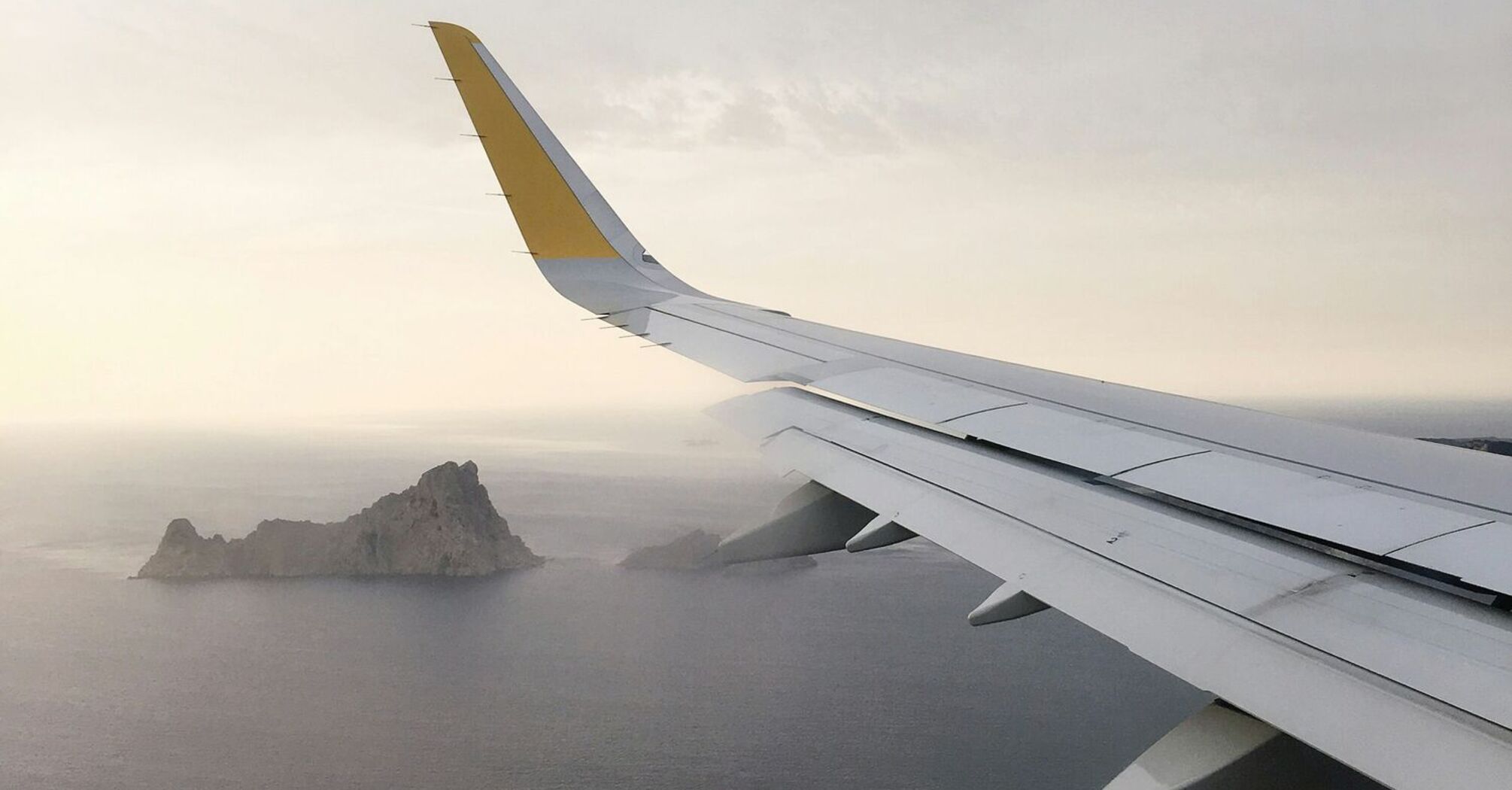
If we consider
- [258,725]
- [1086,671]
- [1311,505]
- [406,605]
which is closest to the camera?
[1311,505]

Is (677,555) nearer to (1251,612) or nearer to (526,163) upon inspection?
(526,163)

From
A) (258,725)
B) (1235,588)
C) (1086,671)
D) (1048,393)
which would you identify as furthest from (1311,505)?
(258,725)

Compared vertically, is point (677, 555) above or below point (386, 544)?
below

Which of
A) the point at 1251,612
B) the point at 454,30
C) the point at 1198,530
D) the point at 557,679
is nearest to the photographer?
the point at 1251,612

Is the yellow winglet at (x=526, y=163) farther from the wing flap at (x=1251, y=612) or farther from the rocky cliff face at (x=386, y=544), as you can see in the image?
the rocky cliff face at (x=386, y=544)

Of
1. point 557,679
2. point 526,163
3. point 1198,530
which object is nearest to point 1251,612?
point 1198,530

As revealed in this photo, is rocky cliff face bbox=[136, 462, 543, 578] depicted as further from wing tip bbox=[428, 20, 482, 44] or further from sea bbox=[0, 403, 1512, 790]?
wing tip bbox=[428, 20, 482, 44]

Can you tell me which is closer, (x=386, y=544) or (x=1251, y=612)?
(x=1251, y=612)

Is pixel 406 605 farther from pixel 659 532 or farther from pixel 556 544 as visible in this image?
pixel 659 532
